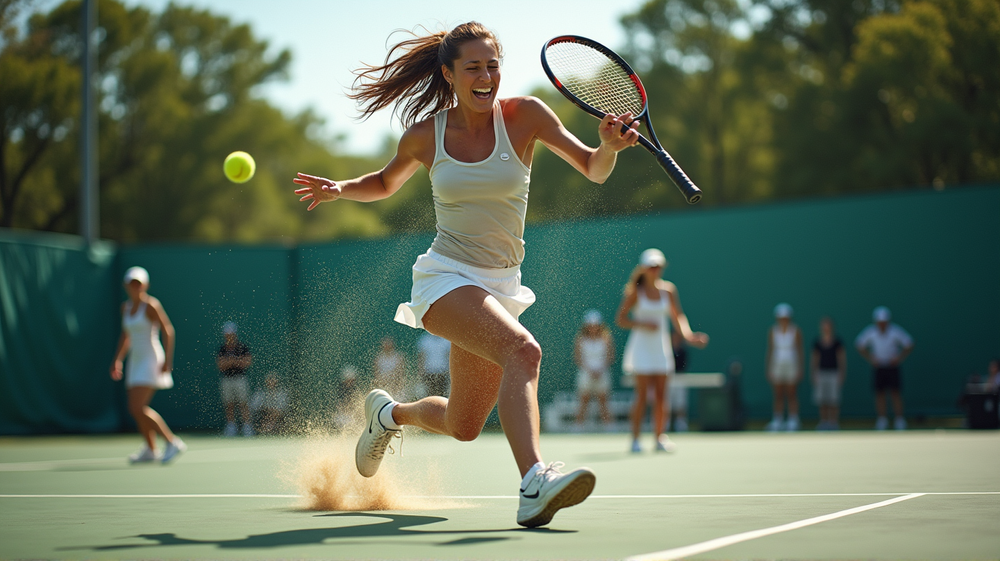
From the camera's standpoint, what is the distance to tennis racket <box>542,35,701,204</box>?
15.7ft

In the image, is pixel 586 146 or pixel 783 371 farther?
pixel 783 371

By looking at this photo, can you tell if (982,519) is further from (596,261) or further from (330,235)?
(330,235)

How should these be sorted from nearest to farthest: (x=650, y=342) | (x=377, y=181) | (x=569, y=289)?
(x=377, y=181)
(x=650, y=342)
(x=569, y=289)

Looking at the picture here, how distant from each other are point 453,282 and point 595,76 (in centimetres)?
146

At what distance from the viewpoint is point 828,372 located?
13750mm

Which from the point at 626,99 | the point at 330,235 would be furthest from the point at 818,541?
the point at 330,235

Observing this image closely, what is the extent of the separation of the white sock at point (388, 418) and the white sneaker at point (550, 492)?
1.22 metres

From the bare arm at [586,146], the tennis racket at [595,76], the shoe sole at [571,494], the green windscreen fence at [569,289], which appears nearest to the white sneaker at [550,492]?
the shoe sole at [571,494]

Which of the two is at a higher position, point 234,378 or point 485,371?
point 485,371

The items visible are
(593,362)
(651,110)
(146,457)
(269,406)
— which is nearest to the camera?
(146,457)

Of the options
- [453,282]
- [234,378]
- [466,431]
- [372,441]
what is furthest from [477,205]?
[234,378]

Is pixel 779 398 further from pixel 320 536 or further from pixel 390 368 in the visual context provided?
pixel 320 536

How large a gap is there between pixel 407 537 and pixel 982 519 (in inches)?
83.2

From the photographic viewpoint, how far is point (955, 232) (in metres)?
13.1
